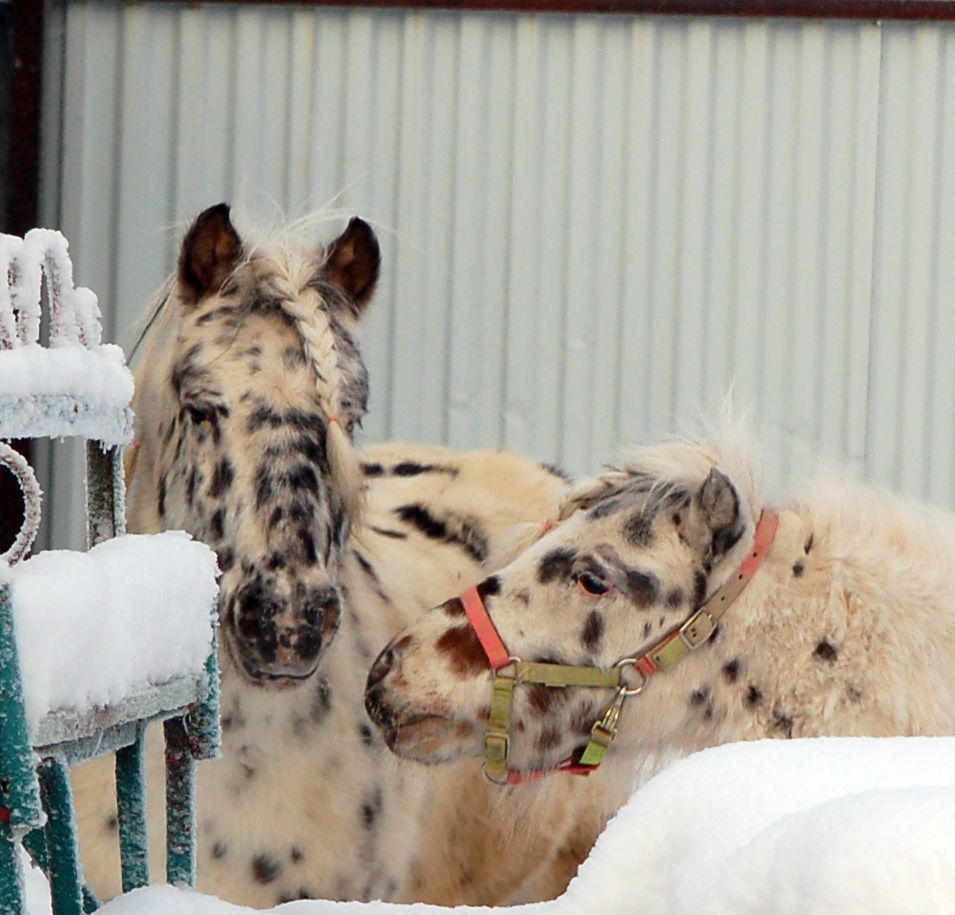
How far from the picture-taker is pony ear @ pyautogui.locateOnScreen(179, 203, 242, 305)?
12.7ft

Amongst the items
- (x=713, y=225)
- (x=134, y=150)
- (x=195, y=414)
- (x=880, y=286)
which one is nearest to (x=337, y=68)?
(x=134, y=150)

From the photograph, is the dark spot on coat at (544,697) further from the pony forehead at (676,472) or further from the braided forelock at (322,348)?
the braided forelock at (322,348)

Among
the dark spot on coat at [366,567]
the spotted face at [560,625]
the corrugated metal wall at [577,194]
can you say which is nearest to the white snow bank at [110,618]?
the spotted face at [560,625]

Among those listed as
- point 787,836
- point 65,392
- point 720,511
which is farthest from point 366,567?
point 787,836

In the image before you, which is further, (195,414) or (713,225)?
(713,225)

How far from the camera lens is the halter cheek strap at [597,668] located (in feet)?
10.6

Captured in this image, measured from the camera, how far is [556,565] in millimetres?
3299

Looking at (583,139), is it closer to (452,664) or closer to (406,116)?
(406,116)

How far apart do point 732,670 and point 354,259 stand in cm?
143

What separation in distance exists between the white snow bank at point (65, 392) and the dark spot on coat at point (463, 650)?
0.98 metres

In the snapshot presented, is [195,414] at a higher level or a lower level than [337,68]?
lower

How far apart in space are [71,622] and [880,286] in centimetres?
475

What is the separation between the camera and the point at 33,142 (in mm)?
6250

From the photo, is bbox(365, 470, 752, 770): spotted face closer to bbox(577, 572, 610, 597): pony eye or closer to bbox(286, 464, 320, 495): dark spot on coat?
bbox(577, 572, 610, 597): pony eye
